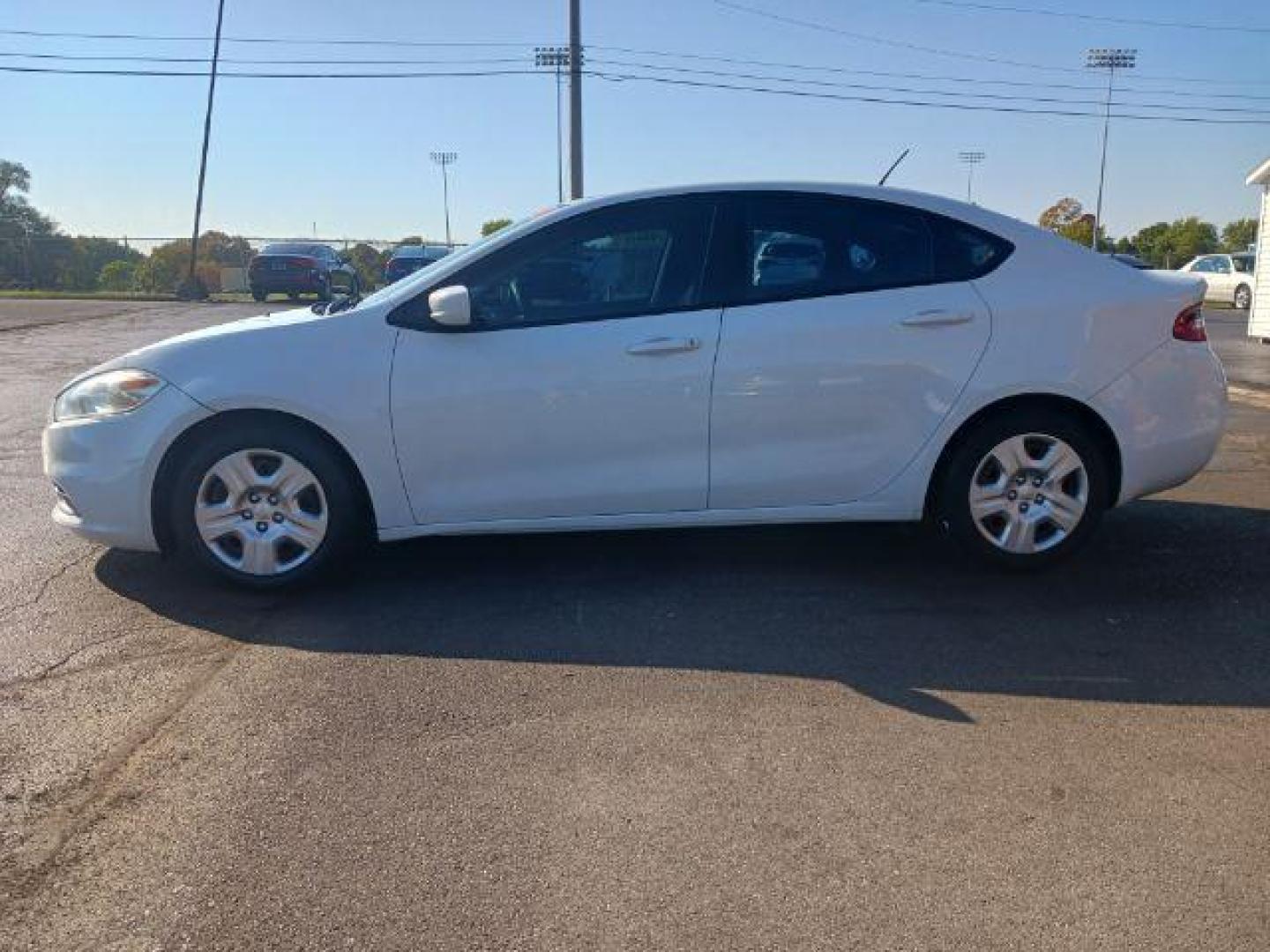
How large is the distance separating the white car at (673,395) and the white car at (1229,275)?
96.3 feet

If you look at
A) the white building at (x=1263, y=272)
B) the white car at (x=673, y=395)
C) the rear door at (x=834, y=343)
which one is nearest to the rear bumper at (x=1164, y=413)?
the white car at (x=673, y=395)

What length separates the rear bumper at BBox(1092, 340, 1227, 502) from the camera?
191 inches

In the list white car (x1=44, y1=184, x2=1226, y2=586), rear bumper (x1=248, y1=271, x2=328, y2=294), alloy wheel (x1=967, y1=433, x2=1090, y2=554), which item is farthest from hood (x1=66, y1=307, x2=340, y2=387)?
rear bumper (x1=248, y1=271, x2=328, y2=294)

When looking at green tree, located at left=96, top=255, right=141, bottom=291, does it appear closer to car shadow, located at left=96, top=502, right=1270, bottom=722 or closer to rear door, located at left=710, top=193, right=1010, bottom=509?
car shadow, located at left=96, top=502, right=1270, bottom=722

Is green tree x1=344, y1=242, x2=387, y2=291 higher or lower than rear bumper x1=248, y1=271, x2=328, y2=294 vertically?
higher

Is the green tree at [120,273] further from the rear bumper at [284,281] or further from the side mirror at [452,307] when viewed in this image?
the side mirror at [452,307]

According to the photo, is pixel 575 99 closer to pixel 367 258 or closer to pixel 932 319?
pixel 367 258

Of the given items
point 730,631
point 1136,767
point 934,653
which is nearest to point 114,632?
point 730,631

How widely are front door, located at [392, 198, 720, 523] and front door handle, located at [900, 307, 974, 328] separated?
827mm

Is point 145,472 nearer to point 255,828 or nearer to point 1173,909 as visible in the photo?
point 255,828

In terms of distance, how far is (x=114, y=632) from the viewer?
14.1ft

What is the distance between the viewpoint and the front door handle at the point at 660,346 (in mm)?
4617

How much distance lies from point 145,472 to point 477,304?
4.98 feet

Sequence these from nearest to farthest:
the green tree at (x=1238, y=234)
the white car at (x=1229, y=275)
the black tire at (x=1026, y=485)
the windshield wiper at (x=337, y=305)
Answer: the black tire at (x=1026, y=485), the windshield wiper at (x=337, y=305), the white car at (x=1229, y=275), the green tree at (x=1238, y=234)
